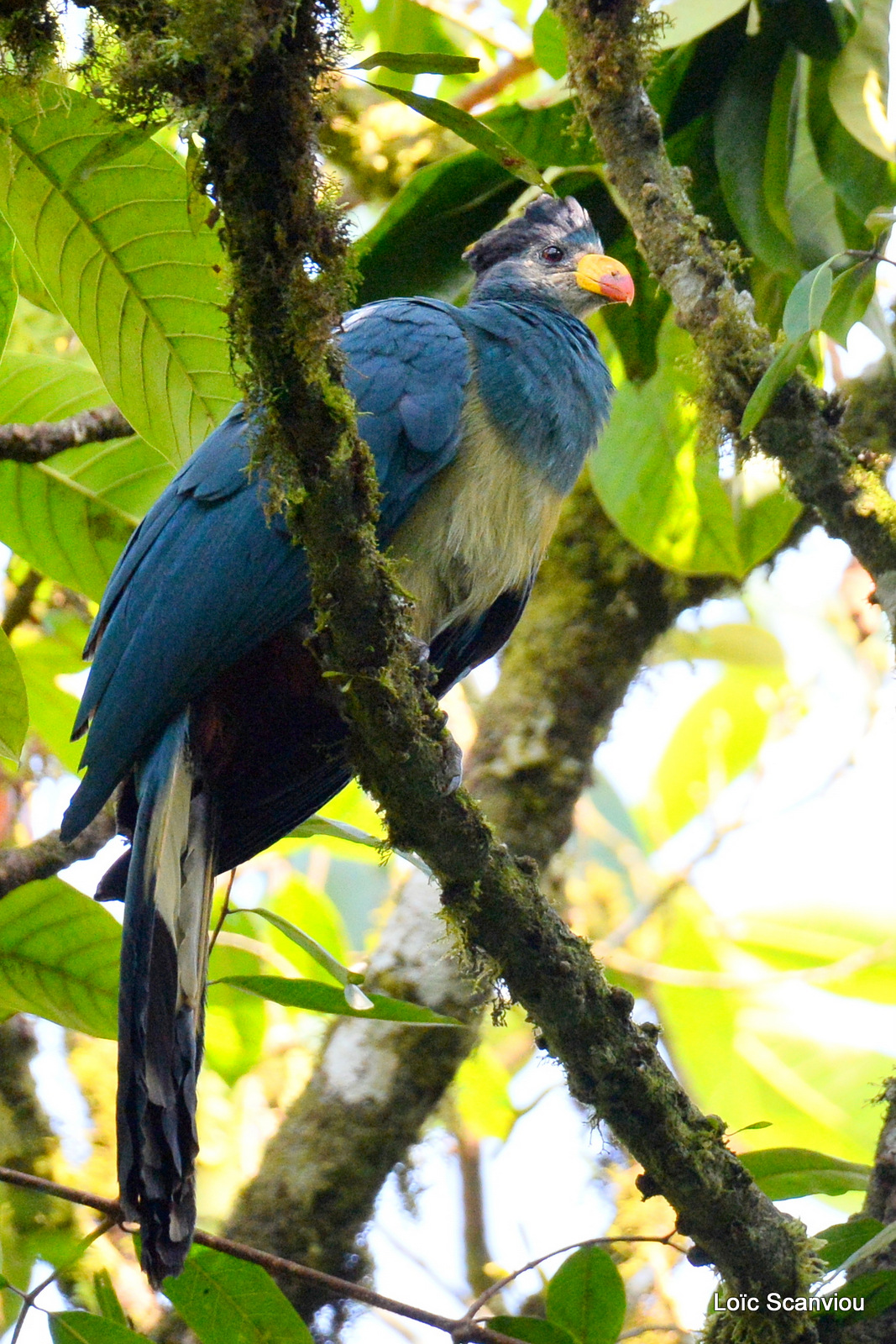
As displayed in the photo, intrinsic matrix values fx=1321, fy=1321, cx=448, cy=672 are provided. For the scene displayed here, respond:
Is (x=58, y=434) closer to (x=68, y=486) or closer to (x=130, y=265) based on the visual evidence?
(x=68, y=486)

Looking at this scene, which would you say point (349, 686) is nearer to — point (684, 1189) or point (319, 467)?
point (319, 467)

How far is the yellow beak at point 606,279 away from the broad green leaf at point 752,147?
1.32 feet

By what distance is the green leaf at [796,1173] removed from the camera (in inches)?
97.1

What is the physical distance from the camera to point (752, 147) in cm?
319

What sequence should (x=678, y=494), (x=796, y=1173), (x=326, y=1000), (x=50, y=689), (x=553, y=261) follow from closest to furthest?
(x=326, y=1000), (x=796, y=1173), (x=553, y=261), (x=678, y=494), (x=50, y=689)

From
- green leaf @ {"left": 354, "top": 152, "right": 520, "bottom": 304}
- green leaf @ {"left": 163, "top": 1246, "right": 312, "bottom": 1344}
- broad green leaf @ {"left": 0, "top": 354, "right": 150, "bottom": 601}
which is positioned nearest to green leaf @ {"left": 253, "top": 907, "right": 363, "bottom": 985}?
green leaf @ {"left": 163, "top": 1246, "right": 312, "bottom": 1344}

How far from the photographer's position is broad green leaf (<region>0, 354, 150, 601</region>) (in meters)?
3.22

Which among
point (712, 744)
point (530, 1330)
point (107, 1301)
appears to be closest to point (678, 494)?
point (712, 744)

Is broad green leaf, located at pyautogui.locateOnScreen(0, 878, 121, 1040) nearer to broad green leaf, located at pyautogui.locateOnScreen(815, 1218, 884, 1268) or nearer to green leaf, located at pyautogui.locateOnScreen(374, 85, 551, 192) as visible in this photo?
broad green leaf, located at pyautogui.locateOnScreen(815, 1218, 884, 1268)

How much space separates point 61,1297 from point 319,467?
2.35 meters

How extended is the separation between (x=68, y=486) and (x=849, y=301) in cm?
186

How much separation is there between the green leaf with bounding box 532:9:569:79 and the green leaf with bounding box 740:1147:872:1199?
102 inches

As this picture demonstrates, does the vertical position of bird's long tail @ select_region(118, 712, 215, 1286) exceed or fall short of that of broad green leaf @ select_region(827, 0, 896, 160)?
it falls short

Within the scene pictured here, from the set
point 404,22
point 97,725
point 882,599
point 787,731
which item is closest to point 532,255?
point 404,22
